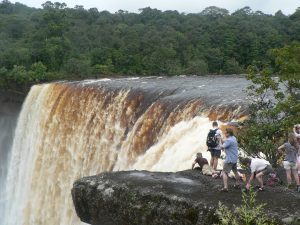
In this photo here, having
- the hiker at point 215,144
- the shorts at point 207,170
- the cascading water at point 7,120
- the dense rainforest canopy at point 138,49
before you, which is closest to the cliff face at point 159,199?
the shorts at point 207,170

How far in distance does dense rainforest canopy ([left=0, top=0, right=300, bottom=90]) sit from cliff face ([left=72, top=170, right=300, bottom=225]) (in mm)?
24544

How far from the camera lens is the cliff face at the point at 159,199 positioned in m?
5.79

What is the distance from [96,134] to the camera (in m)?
15.6

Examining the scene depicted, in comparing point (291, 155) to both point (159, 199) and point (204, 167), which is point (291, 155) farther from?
point (159, 199)

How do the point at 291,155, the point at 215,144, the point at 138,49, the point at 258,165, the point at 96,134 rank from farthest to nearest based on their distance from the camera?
the point at 138,49, the point at 96,134, the point at 215,144, the point at 291,155, the point at 258,165

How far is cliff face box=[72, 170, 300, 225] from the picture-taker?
579 cm

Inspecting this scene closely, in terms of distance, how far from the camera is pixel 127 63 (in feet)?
117

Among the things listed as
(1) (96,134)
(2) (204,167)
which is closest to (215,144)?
(2) (204,167)

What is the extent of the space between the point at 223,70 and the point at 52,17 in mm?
14796

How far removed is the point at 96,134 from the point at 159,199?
9520 millimetres

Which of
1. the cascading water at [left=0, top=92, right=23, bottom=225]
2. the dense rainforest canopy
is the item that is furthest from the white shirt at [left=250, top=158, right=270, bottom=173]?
the dense rainforest canopy

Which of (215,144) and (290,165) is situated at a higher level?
(290,165)

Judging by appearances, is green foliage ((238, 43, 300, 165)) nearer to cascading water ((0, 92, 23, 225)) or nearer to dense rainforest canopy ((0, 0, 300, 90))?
cascading water ((0, 92, 23, 225))

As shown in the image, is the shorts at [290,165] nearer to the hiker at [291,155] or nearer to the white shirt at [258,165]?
the hiker at [291,155]
